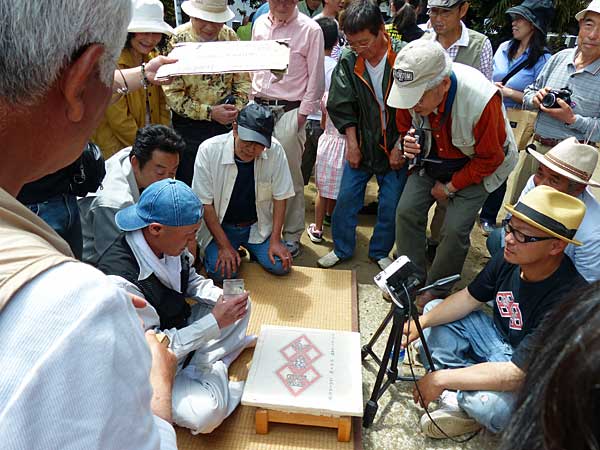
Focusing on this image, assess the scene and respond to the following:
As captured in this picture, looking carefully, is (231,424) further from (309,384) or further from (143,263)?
(143,263)

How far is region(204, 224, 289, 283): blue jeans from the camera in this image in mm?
3061

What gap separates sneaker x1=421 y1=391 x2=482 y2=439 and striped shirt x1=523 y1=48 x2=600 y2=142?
6.33ft

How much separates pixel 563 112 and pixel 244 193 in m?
2.14

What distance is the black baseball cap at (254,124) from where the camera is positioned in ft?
8.97

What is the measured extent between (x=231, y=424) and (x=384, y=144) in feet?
6.75

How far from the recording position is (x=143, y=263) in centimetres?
194

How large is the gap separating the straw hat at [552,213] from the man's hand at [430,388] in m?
0.79

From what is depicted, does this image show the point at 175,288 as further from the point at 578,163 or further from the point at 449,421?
the point at 578,163

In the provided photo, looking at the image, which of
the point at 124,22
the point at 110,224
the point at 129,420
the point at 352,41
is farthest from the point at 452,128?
the point at 129,420

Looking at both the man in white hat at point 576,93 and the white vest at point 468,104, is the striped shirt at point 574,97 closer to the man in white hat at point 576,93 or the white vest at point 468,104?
the man in white hat at point 576,93

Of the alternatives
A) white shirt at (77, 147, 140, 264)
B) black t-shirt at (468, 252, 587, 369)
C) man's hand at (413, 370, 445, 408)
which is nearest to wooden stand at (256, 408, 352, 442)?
man's hand at (413, 370, 445, 408)

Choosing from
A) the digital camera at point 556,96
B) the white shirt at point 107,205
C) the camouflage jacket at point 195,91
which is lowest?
the white shirt at point 107,205

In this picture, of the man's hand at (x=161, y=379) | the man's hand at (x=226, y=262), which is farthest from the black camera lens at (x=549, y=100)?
the man's hand at (x=161, y=379)

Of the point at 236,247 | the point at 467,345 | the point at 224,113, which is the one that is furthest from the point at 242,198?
the point at 467,345
